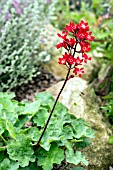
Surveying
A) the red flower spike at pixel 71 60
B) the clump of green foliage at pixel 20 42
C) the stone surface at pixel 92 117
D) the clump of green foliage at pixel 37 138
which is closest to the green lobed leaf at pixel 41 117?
the clump of green foliage at pixel 37 138

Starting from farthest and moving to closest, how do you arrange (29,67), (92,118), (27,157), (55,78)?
(55,78) → (29,67) → (92,118) → (27,157)

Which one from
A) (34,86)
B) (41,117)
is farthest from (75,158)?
(34,86)

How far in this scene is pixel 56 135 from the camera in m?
2.38

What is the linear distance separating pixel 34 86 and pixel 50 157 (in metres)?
1.80

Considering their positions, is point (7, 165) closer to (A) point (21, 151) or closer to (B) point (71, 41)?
(A) point (21, 151)

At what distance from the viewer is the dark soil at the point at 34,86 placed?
12.3 feet

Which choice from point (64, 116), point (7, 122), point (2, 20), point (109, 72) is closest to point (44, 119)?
point (64, 116)

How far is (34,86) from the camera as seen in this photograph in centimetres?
404

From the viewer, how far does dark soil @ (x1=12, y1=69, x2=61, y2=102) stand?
376cm

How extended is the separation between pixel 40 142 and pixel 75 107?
733 millimetres

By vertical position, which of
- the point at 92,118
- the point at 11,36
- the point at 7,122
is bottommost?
the point at 92,118

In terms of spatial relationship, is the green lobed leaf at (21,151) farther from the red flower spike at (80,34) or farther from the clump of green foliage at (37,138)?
the red flower spike at (80,34)

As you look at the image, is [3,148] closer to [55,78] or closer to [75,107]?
[75,107]

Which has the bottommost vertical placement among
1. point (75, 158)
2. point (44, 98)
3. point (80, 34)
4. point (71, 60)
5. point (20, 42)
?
point (75, 158)
